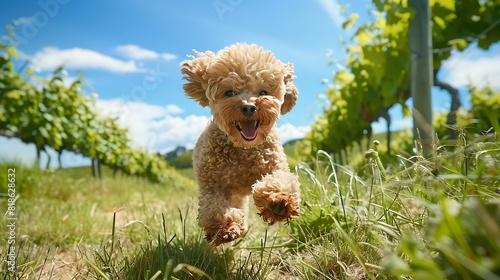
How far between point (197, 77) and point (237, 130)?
50 centimetres

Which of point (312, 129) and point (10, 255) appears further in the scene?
point (312, 129)

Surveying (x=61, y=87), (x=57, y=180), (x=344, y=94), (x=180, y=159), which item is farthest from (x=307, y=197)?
(x=180, y=159)

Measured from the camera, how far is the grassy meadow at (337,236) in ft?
3.48

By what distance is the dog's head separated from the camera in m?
2.46

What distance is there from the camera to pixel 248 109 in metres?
2.42

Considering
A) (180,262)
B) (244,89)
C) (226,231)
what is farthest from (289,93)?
(180,262)

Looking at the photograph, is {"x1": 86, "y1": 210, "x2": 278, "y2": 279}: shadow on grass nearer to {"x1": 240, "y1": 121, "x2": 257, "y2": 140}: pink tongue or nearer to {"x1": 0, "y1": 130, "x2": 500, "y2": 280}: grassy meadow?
{"x1": 0, "y1": 130, "x2": 500, "y2": 280}: grassy meadow

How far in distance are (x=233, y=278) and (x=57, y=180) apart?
20.7 feet

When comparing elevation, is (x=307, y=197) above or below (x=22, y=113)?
below

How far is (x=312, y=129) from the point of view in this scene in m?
10.4

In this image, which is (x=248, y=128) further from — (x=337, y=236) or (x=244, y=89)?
(x=337, y=236)

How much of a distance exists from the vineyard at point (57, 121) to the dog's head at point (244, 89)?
23.2 feet

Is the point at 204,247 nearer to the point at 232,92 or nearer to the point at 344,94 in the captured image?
the point at 232,92

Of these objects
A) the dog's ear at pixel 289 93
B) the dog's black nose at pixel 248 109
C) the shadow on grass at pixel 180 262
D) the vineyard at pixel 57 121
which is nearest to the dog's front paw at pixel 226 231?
the shadow on grass at pixel 180 262
